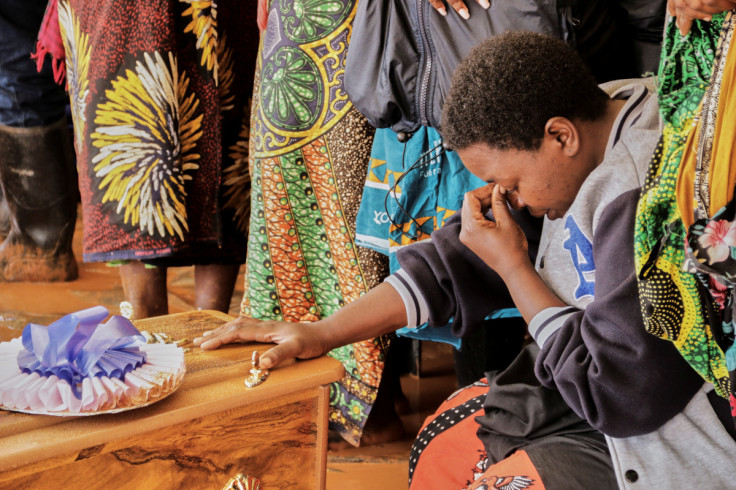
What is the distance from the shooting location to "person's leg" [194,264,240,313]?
281cm

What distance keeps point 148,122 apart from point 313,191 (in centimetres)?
60

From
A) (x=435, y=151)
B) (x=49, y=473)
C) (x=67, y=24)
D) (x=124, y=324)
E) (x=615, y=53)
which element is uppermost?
(x=67, y=24)

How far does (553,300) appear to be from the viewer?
1.35 meters

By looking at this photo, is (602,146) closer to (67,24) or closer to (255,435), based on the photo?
(255,435)

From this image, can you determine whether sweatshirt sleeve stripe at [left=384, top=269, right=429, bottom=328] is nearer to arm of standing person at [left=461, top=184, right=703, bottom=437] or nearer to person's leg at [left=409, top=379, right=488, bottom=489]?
person's leg at [left=409, top=379, right=488, bottom=489]

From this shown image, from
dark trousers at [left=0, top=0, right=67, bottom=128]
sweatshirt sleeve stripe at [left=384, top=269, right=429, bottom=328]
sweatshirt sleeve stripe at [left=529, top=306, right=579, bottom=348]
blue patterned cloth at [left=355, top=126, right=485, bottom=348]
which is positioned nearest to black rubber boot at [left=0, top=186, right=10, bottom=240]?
dark trousers at [left=0, top=0, right=67, bottom=128]

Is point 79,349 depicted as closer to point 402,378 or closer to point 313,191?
point 313,191

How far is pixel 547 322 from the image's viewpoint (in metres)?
1.31

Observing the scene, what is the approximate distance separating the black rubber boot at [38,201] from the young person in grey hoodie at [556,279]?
264 centimetres

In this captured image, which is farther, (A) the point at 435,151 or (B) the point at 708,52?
(A) the point at 435,151

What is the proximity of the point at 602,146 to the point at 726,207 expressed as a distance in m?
0.45

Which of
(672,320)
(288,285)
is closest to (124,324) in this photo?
(672,320)

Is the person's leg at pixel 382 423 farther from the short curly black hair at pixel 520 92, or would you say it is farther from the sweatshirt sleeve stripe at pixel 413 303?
the short curly black hair at pixel 520 92

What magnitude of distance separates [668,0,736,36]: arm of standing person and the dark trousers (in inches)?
130
